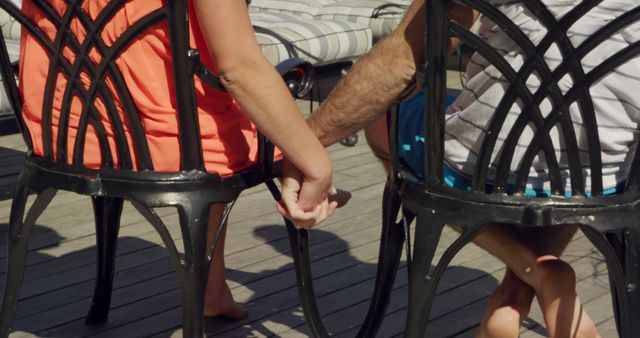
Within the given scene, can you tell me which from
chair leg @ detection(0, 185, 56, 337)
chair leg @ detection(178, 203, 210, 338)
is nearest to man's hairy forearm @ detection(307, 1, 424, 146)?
chair leg @ detection(178, 203, 210, 338)

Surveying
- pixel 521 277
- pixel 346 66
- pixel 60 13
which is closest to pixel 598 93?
pixel 521 277

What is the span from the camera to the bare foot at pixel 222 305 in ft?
9.96

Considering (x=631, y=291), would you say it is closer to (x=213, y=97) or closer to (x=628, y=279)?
(x=628, y=279)

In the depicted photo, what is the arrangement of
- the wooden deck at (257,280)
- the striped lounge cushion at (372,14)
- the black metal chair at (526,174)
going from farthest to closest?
the striped lounge cushion at (372,14) → the wooden deck at (257,280) → the black metal chair at (526,174)

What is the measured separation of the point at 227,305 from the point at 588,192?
120cm

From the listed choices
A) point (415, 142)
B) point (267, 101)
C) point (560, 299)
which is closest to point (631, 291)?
point (560, 299)

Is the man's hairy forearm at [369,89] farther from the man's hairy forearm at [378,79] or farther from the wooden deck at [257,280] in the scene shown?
the wooden deck at [257,280]

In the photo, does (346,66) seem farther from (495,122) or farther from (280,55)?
(495,122)

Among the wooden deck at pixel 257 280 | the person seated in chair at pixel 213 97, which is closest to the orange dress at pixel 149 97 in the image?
the person seated in chair at pixel 213 97

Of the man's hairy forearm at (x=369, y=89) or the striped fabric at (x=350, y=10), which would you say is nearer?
the man's hairy forearm at (x=369, y=89)

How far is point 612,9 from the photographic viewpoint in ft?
6.91

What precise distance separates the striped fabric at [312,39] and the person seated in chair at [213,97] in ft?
9.51

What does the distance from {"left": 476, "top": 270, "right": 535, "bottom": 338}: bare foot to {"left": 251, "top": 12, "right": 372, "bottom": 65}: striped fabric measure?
310cm

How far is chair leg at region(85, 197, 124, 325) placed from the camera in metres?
2.99
